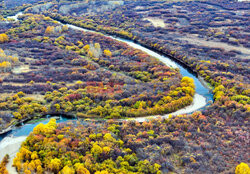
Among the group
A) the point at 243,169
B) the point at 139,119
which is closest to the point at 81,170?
the point at 139,119

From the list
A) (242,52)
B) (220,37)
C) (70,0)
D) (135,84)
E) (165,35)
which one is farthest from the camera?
(70,0)

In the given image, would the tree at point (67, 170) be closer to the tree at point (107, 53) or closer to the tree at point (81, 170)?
the tree at point (81, 170)

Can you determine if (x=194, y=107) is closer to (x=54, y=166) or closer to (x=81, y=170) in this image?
(x=81, y=170)

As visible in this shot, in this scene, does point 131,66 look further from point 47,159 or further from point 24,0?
point 24,0

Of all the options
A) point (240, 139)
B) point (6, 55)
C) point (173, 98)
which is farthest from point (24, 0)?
point (240, 139)

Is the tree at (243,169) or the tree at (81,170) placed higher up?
the tree at (81,170)

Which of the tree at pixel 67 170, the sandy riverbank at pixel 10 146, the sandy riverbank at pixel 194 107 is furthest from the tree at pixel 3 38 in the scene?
the tree at pixel 67 170
